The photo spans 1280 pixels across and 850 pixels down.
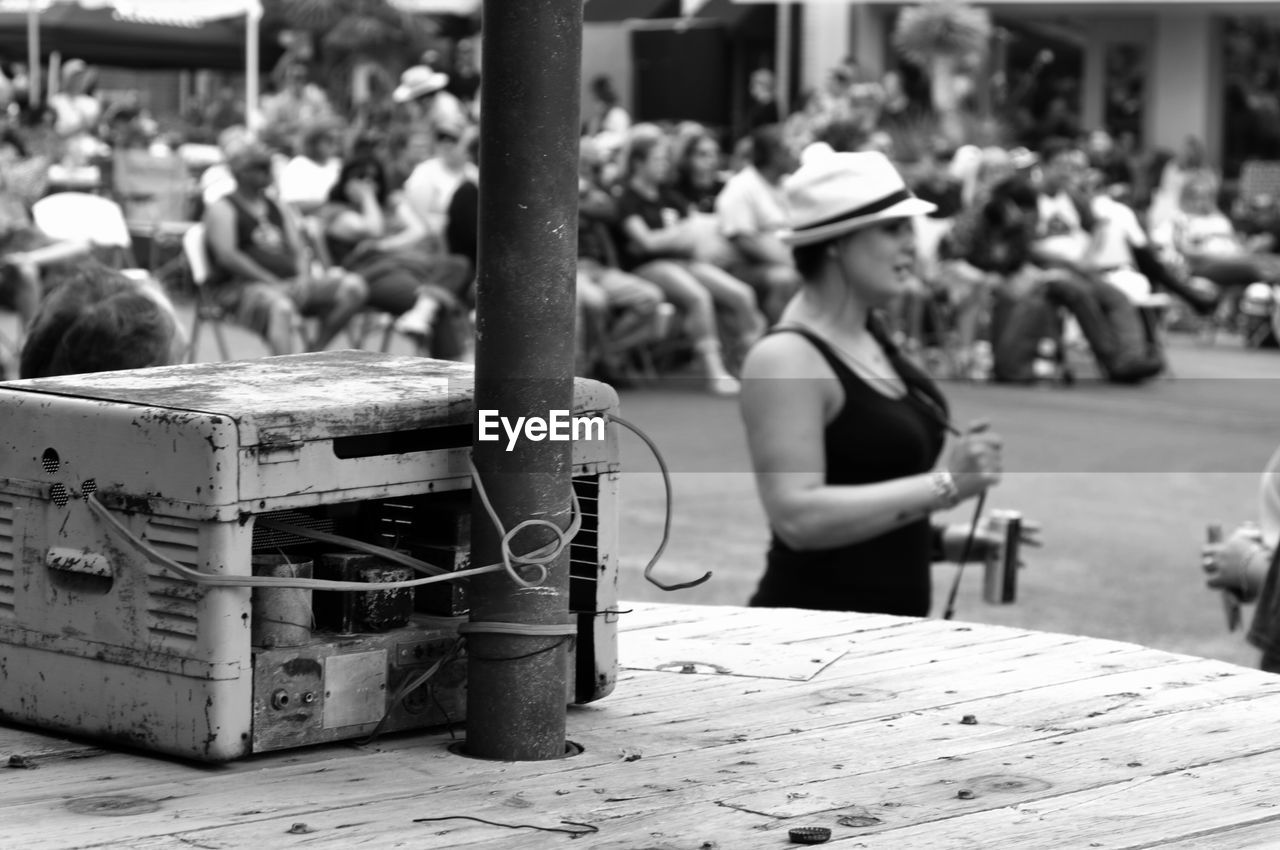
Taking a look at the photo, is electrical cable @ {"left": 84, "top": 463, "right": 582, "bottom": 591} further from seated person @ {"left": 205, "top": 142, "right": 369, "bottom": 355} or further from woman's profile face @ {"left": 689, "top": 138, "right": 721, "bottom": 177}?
woman's profile face @ {"left": 689, "top": 138, "right": 721, "bottom": 177}

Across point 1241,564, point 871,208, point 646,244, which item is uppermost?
point 646,244

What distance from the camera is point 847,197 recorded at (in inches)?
159

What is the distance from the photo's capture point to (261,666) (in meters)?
2.14

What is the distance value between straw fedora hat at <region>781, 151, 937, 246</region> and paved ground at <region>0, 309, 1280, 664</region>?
2893 millimetres

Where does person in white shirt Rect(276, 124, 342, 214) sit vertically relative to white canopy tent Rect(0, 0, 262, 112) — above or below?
below

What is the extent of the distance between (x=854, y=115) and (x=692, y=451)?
7957 mm

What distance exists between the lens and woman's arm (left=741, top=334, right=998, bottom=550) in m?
3.91

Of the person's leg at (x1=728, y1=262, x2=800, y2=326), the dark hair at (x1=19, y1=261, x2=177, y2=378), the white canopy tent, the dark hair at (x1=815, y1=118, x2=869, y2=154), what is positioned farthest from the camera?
the white canopy tent

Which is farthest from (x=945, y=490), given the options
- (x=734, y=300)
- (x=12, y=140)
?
(x=12, y=140)

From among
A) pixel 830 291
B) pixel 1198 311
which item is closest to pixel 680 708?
pixel 830 291

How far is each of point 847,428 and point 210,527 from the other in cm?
218

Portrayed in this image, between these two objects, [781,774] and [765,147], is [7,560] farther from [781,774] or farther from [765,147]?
[765,147]

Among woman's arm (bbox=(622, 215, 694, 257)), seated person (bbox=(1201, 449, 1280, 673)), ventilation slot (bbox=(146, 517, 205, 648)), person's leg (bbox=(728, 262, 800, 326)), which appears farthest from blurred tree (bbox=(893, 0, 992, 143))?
ventilation slot (bbox=(146, 517, 205, 648))

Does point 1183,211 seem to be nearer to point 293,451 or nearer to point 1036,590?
point 1036,590
